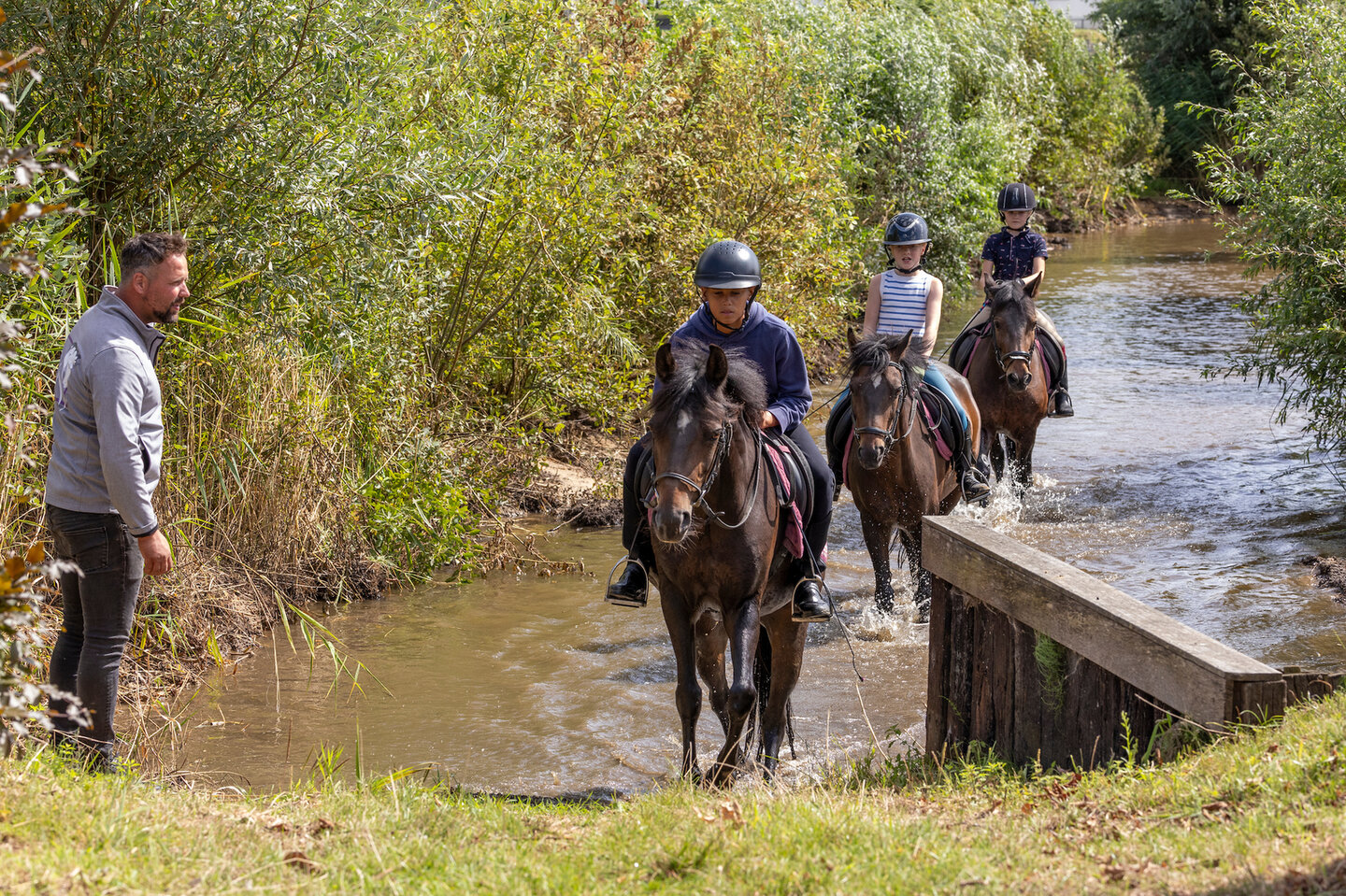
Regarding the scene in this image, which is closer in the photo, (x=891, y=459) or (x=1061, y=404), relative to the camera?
(x=891, y=459)

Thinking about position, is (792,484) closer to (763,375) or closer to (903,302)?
(763,375)

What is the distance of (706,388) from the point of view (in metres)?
5.42

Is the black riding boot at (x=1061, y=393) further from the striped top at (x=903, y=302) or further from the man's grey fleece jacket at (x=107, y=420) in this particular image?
the man's grey fleece jacket at (x=107, y=420)

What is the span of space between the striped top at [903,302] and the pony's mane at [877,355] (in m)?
0.97

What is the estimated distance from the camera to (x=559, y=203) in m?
10.8


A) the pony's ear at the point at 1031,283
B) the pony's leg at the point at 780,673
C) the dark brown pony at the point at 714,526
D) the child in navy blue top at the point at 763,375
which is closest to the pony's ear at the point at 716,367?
the dark brown pony at the point at 714,526

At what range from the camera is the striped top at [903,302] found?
374 inches

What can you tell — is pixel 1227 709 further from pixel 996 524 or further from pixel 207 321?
pixel 996 524

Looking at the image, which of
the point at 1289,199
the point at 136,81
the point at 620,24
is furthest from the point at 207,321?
the point at 1289,199

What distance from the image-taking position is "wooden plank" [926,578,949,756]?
6504 millimetres

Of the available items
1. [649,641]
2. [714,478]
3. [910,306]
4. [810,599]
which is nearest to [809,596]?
[810,599]

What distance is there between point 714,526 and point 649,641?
134 inches

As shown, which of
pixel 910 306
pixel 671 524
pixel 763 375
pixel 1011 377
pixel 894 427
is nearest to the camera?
pixel 671 524

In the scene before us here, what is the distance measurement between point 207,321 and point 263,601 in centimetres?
205
